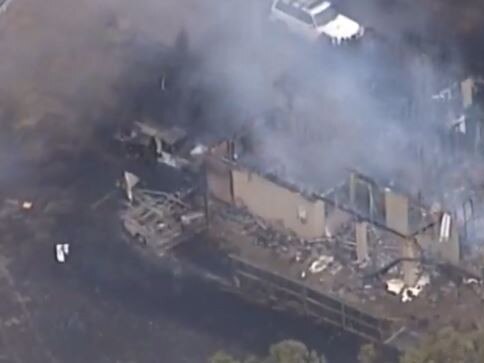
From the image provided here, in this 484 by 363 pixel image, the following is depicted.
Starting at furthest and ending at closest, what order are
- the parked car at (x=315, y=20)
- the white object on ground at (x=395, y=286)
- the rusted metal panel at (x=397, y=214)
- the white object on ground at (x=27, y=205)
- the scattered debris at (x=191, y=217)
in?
the parked car at (x=315, y=20) < the white object on ground at (x=27, y=205) < the scattered debris at (x=191, y=217) < the rusted metal panel at (x=397, y=214) < the white object on ground at (x=395, y=286)

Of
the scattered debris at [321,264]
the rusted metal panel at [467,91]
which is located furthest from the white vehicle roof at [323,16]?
the scattered debris at [321,264]

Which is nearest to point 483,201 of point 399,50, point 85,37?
point 399,50

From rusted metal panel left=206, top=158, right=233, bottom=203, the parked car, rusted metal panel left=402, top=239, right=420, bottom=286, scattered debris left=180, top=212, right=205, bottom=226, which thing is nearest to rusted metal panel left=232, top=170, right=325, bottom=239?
rusted metal panel left=206, top=158, right=233, bottom=203

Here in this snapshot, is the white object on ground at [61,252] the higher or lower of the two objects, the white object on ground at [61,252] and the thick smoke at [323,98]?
the lower

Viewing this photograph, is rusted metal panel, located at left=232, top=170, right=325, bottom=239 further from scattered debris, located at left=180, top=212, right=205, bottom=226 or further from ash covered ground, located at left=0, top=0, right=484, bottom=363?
ash covered ground, located at left=0, top=0, right=484, bottom=363

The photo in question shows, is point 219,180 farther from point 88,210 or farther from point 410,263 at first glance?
point 410,263

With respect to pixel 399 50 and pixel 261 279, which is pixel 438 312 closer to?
pixel 261 279

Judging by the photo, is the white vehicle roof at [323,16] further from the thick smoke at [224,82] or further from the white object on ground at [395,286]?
the white object on ground at [395,286]

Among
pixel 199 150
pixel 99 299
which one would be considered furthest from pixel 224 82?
pixel 99 299
